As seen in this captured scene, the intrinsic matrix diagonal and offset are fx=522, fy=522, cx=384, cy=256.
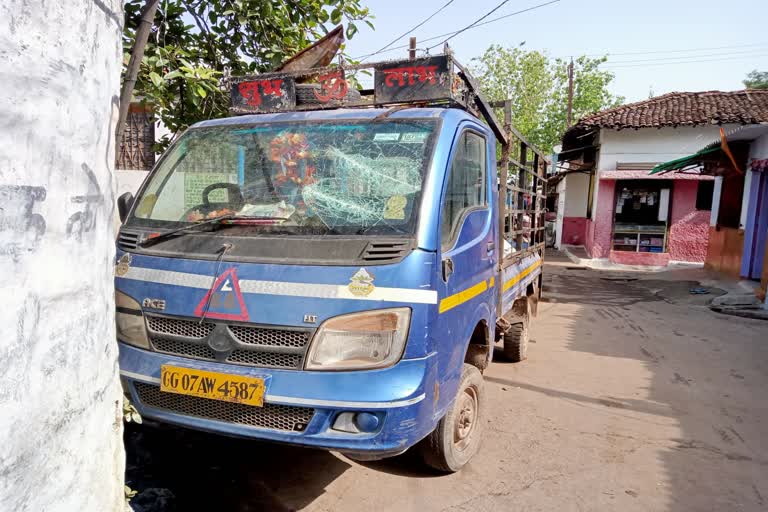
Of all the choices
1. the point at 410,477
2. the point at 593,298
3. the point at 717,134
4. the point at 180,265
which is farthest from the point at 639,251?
the point at 180,265

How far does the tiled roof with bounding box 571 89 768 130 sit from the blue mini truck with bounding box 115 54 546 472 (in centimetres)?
1438

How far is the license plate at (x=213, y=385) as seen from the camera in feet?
7.60

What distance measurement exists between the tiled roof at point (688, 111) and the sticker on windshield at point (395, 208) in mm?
15374

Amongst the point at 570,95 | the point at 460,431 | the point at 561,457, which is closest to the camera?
Answer: the point at 460,431

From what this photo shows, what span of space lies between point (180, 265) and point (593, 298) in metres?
9.50

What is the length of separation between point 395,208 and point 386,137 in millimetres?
522

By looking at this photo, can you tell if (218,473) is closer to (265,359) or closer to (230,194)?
(265,359)

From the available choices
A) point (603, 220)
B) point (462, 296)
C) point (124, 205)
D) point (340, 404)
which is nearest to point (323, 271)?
point (340, 404)

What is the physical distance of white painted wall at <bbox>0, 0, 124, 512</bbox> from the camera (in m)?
1.12

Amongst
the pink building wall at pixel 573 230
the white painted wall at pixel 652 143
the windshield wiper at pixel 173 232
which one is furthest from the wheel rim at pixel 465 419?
the pink building wall at pixel 573 230

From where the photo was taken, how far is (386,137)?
2.92 m

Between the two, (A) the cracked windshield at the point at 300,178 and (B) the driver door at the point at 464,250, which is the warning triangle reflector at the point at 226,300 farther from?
(B) the driver door at the point at 464,250

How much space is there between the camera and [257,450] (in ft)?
11.1

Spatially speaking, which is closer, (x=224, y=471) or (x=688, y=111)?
(x=224, y=471)
